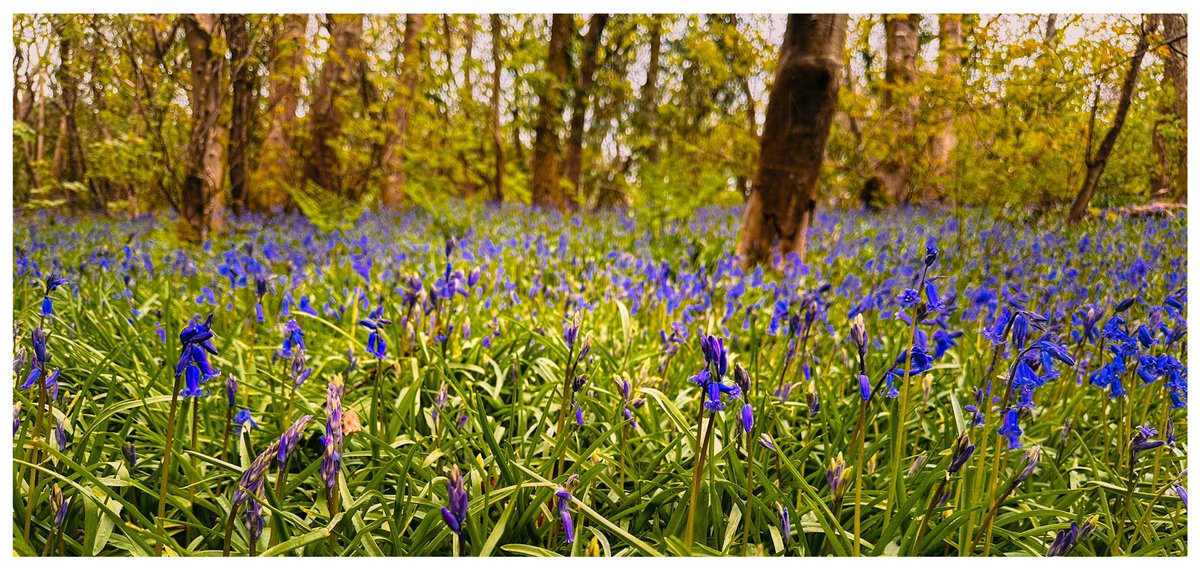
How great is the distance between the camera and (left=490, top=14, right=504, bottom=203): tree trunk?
7531mm

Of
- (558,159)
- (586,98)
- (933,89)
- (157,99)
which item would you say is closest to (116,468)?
(157,99)

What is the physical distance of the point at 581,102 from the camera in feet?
27.2

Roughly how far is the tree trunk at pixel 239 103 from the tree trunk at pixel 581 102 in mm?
3675

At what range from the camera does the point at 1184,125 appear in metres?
2.13

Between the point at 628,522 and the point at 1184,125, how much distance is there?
217cm

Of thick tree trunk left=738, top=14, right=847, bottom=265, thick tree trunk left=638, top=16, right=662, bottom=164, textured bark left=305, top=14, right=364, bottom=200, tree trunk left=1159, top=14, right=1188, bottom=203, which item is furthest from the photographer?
thick tree trunk left=638, top=16, right=662, bottom=164

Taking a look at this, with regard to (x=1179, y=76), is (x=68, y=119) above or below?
below

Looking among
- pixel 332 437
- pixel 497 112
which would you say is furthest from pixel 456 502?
pixel 497 112

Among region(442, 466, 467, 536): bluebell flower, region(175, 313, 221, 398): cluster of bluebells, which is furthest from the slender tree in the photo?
region(442, 466, 467, 536): bluebell flower

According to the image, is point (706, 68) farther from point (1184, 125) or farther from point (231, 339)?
point (231, 339)

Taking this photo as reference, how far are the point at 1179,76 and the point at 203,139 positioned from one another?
14.5ft

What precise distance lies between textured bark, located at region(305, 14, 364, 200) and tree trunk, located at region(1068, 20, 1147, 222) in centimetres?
500

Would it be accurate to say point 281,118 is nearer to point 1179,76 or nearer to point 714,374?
point 714,374

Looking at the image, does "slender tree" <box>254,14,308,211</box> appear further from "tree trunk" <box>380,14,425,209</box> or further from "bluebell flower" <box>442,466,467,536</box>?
"bluebell flower" <box>442,466,467,536</box>
